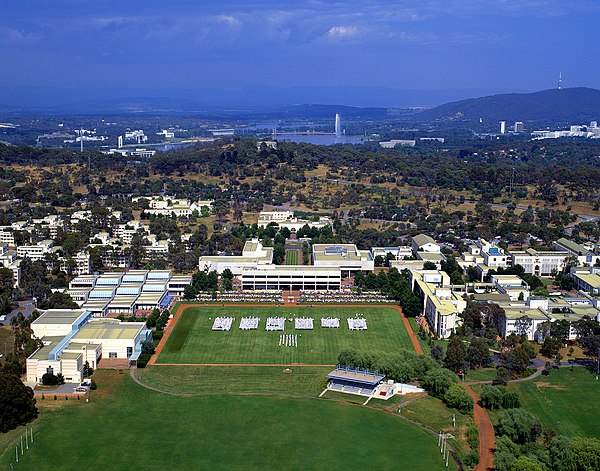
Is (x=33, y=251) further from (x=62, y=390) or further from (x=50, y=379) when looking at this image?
(x=62, y=390)

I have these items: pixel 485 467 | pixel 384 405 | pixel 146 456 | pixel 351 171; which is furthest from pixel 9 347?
pixel 351 171

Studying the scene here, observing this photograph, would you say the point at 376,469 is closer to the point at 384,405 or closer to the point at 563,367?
the point at 384,405

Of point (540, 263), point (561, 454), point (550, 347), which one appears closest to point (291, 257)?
point (540, 263)

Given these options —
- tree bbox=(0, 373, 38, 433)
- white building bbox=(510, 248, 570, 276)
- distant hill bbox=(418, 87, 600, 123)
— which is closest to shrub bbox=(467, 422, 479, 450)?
tree bbox=(0, 373, 38, 433)

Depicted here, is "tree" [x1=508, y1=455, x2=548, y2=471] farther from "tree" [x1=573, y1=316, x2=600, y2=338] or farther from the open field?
"tree" [x1=573, y1=316, x2=600, y2=338]

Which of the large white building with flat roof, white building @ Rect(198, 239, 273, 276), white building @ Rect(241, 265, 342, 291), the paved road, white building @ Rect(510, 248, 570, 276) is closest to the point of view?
the large white building with flat roof
